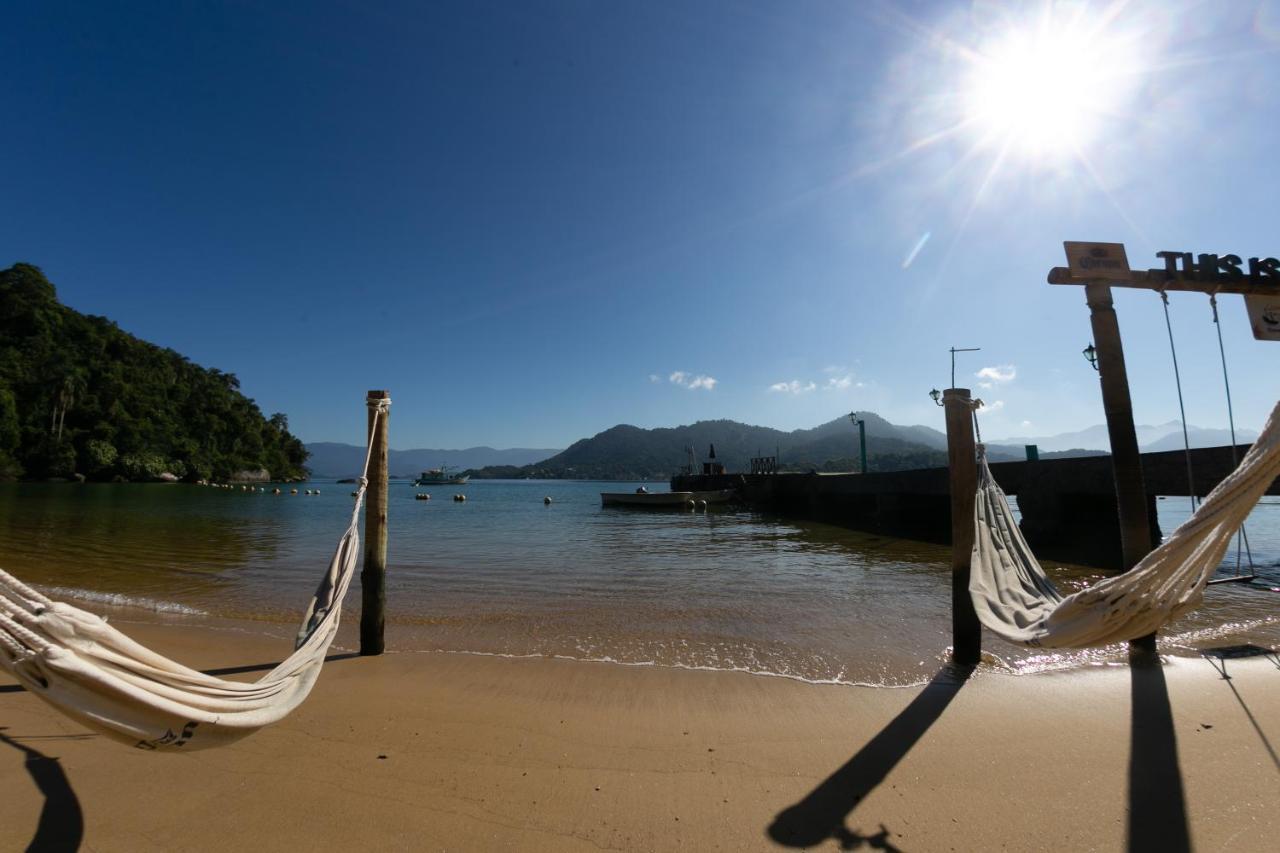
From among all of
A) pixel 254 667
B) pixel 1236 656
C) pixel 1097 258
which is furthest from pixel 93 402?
pixel 1236 656

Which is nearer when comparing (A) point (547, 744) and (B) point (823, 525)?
(A) point (547, 744)

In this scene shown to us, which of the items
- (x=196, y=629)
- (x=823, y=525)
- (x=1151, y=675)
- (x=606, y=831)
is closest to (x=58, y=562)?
(x=196, y=629)

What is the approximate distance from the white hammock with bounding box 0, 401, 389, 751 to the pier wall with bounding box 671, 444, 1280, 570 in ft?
45.0

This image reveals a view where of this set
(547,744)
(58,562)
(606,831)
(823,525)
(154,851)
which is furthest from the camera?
(823,525)

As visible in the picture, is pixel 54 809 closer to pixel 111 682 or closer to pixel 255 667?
pixel 111 682

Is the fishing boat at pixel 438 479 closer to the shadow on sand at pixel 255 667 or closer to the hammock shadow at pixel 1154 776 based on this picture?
the shadow on sand at pixel 255 667

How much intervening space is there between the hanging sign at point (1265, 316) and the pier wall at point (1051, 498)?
263 inches

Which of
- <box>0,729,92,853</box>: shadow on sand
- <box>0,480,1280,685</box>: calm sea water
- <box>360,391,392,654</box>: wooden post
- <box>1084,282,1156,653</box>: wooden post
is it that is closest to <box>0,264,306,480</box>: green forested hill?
<box>0,480,1280,685</box>: calm sea water

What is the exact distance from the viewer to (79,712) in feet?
4.95

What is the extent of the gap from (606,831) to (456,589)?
719 centimetres

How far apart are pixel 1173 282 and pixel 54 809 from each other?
8.32 metres

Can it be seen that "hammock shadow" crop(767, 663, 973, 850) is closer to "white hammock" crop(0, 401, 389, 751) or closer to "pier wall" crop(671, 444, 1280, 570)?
"white hammock" crop(0, 401, 389, 751)

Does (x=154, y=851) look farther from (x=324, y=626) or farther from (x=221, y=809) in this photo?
(x=324, y=626)

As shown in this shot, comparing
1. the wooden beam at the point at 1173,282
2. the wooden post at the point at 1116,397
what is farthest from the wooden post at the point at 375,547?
the wooden post at the point at 1116,397
